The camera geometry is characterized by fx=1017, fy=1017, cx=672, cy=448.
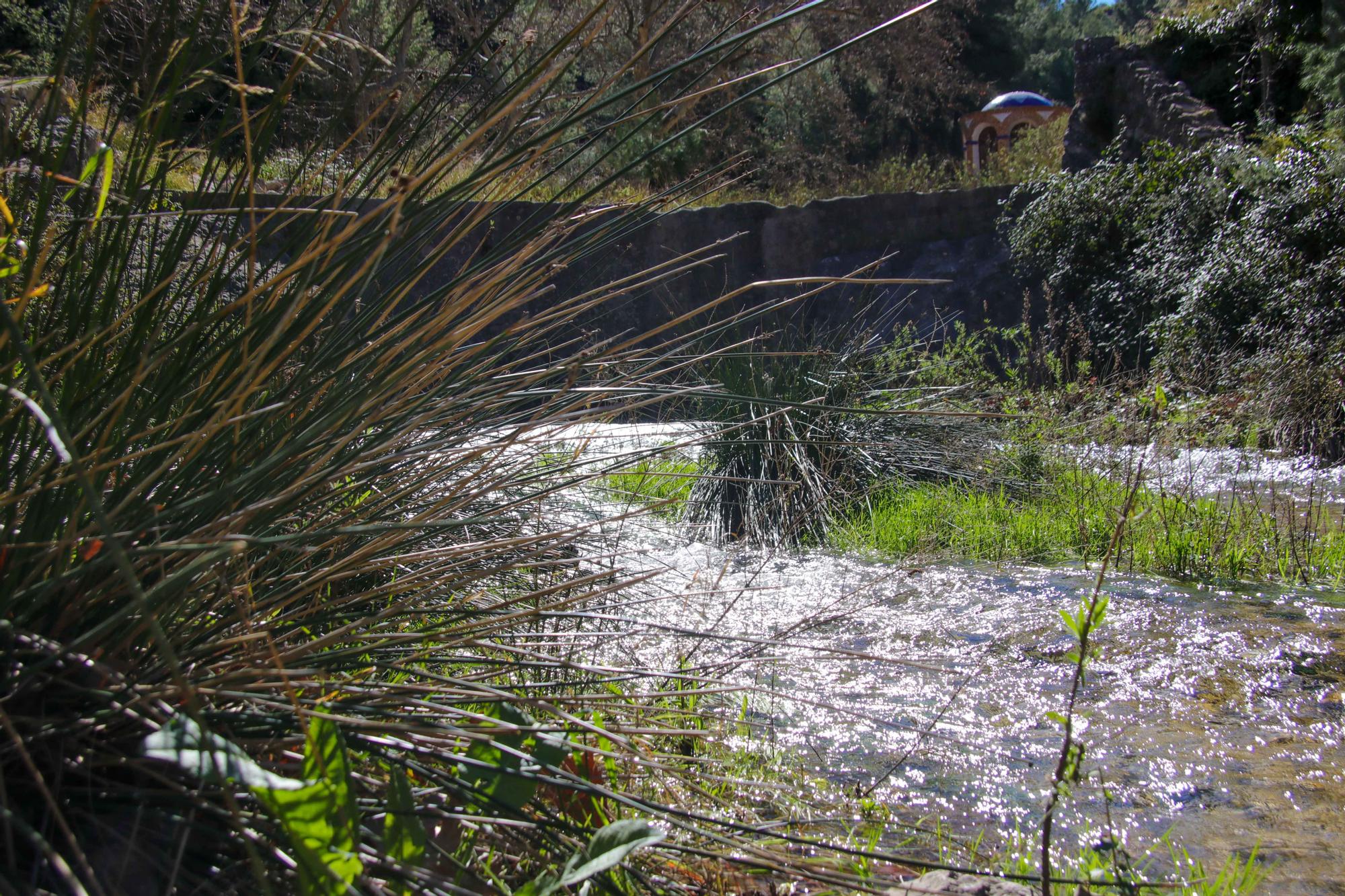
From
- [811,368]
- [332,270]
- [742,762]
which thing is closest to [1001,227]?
[811,368]

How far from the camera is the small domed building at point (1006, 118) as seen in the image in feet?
57.7

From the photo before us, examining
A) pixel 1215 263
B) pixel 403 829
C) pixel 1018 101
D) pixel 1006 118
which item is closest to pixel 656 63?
pixel 1215 263

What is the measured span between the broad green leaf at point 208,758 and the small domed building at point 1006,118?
17.6 metres

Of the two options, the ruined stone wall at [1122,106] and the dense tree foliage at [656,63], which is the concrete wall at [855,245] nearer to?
the dense tree foliage at [656,63]

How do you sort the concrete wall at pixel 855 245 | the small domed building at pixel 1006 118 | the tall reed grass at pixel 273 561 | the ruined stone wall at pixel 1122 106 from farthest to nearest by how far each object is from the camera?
the small domed building at pixel 1006 118
the concrete wall at pixel 855 245
the ruined stone wall at pixel 1122 106
the tall reed grass at pixel 273 561

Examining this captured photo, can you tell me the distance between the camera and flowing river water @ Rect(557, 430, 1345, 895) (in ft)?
5.87

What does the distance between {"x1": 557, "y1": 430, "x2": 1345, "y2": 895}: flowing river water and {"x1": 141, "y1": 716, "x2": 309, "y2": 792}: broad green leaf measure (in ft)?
1.79

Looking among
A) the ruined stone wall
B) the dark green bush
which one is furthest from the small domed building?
the dark green bush

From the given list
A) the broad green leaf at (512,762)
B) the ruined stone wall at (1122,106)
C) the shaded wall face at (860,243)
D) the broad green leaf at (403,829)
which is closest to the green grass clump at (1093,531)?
the broad green leaf at (512,762)

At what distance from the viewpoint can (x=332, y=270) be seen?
1096 millimetres

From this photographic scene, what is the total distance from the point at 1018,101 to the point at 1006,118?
0.39 m

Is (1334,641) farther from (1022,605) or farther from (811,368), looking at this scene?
(811,368)

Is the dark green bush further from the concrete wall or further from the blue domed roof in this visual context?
the blue domed roof

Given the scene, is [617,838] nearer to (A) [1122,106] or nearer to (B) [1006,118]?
(A) [1122,106]
